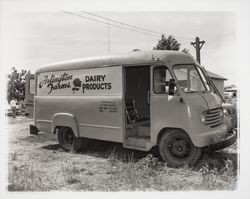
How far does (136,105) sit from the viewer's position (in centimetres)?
932

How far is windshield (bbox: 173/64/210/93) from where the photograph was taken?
7363 mm

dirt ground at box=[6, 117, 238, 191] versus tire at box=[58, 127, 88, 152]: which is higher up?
tire at box=[58, 127, 88, 152]

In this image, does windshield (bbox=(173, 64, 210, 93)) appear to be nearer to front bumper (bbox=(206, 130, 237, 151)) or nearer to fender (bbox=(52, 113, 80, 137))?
front bumper (bbox=(206, 130, 237, 151))

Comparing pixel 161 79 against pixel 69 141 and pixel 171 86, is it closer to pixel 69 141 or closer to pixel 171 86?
pixel 171 86

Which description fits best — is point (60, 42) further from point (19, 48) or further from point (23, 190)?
point (23, 190)

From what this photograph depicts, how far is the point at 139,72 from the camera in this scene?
9305mm

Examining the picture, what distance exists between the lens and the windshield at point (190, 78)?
7.36 meters

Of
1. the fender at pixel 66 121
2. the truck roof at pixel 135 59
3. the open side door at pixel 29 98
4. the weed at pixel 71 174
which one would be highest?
the truck roof at pixel 135 59

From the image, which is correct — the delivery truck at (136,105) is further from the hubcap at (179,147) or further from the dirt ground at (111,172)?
the dirt ground at (111,172)

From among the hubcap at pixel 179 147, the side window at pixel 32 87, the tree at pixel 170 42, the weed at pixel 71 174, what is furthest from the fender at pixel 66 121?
the tree at pixel 170 42

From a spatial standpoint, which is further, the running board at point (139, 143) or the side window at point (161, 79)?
the running board at point (139, 143)

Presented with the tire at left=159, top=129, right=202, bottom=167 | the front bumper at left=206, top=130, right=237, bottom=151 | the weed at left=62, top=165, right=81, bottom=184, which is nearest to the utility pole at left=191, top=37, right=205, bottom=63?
the tire at left=159, top=129, right=202, bottom=167

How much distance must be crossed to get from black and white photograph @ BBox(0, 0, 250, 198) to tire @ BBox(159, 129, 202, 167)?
2cm
